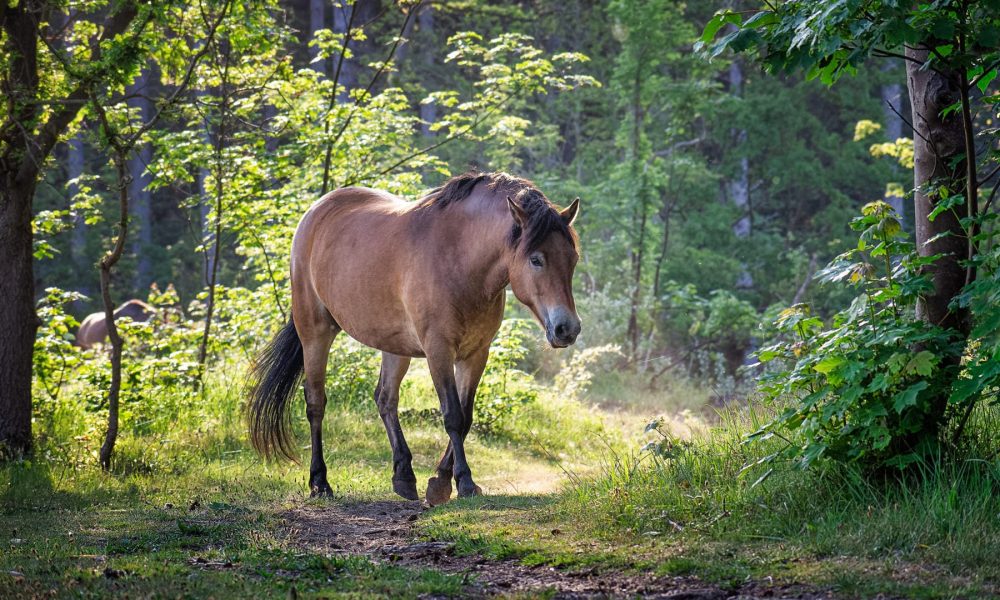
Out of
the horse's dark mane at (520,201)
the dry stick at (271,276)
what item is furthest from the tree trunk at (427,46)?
the horse's dark mane at (520,201)

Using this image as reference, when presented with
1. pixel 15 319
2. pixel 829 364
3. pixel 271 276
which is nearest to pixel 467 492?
pixel 829 364

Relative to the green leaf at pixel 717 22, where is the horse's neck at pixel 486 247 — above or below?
below

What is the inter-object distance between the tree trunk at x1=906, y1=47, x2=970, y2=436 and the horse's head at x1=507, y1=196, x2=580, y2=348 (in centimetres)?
207

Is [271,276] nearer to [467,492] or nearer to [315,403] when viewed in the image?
[315,403]

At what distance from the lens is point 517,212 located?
638cm

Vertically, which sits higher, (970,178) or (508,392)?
(970,178)

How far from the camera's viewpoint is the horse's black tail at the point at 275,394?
8.16 metres

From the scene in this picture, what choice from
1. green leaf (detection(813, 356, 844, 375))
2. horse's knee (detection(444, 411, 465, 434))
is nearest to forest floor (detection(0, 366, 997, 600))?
horse's knee (detection(444, 411, 465, 434))

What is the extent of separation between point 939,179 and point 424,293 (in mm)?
3378

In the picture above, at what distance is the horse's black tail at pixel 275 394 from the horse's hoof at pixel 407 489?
1277mm

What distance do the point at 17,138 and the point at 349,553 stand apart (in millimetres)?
5443

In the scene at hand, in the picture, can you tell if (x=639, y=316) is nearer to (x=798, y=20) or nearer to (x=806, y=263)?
(x=806, y=263)

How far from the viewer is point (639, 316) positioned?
18109 millimetres

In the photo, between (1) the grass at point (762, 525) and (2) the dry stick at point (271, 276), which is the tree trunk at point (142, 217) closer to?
(2) the dry stick at point (271, 276)
